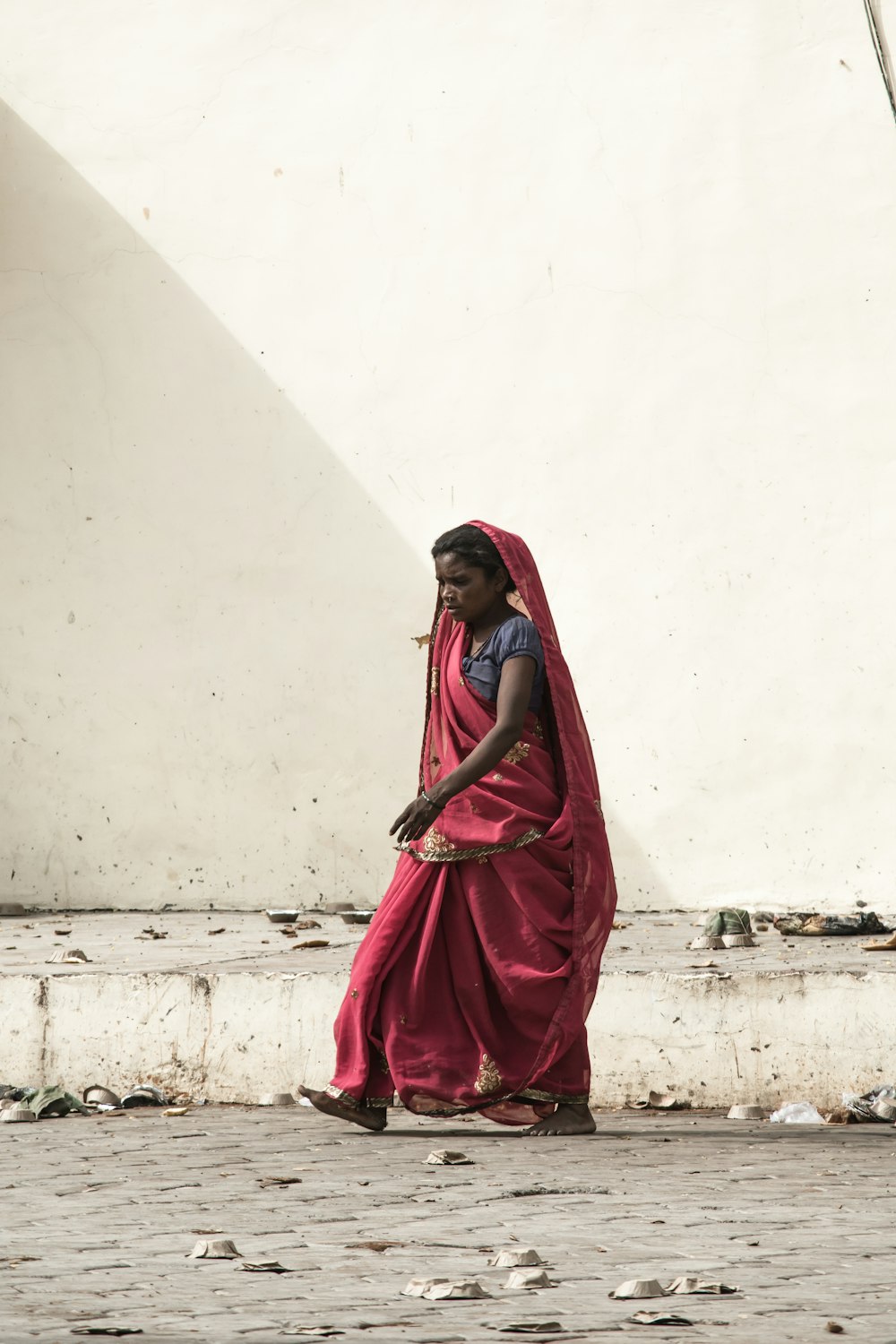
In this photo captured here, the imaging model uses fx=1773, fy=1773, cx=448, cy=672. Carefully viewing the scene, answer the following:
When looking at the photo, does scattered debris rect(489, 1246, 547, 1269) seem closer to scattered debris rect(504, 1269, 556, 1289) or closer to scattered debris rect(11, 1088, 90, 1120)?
scattered debris rect(504, 1269, 556, 1289)

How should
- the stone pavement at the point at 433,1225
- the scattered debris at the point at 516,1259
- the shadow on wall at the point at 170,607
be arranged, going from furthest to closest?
1. the shadow on wall at the point at 170,607
2. the scattered debris at the point at 516,1259
3. the stone pavement at the point at 433,1225

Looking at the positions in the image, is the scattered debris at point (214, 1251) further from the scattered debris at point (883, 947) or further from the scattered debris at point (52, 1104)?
the scattered debris at point (883, 947)

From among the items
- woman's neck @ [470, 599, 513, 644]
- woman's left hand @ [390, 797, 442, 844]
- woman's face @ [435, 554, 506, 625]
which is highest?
woman's face @ [435, 554, 506, 625]

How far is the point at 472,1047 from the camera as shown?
185 inches

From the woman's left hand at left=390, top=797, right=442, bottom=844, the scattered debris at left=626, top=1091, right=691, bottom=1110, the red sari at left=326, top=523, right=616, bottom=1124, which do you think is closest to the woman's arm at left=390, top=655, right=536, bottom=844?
the woman's left hand at left=390, top=797, right=442, bottom=844

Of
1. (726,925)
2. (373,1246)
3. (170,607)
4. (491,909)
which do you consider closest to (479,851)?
(491,909)

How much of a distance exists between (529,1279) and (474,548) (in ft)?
7.74

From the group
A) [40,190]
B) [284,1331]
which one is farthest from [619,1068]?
[40,190]

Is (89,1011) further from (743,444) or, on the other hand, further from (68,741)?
(743,444)

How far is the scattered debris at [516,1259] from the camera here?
10.0 feet

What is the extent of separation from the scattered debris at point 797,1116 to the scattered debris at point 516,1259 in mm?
2271

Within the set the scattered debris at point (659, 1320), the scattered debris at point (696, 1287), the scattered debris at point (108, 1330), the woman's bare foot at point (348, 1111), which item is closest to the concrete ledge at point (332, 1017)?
the woman's bare foot at point (348, 1111)

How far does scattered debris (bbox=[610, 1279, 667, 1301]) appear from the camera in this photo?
2805 millimetres

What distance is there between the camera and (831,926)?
23.1 ft
